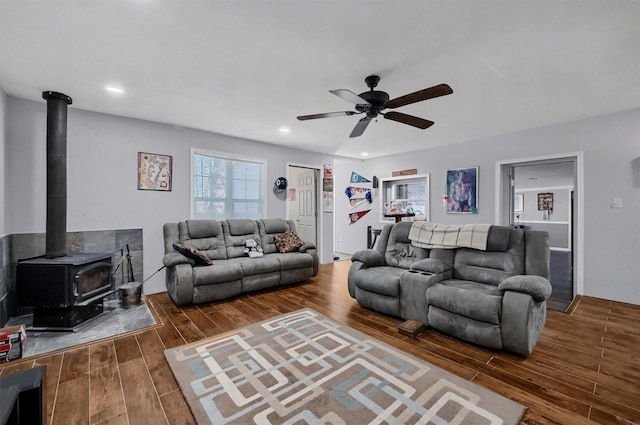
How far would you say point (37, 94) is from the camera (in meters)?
3.11

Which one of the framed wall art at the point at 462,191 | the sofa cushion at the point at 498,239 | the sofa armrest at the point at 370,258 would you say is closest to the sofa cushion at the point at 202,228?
the sofa armrest at the point at 370,258

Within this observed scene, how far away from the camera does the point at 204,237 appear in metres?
4.21

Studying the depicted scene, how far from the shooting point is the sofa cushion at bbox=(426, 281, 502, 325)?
236 cm

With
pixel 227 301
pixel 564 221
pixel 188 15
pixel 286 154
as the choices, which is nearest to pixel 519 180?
pixel 564 221

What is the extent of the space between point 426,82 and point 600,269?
3.64 metres

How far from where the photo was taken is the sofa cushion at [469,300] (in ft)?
7.73

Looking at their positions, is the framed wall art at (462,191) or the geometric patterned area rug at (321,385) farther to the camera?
the framed wall art at (462,191)

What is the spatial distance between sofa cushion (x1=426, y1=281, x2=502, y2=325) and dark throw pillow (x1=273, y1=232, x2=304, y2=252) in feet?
8.17

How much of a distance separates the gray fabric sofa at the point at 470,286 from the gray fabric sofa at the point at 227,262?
47.8 inches

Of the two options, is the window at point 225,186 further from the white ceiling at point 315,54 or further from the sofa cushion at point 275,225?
the white ceiling at point 315,54

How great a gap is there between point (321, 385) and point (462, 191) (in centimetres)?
462

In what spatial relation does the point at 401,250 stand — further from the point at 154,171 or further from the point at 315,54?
the point at 154,171

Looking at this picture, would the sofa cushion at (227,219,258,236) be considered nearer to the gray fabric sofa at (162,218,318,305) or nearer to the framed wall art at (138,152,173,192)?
the gray fabric sofa at (162,218,318,305)

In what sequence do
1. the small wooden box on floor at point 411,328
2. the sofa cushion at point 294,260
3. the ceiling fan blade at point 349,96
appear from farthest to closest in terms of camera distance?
the sofa cushion at point 294,260 → the small wooden box on floor at point 411,328 → the ceiling fan blade at point 349,96
